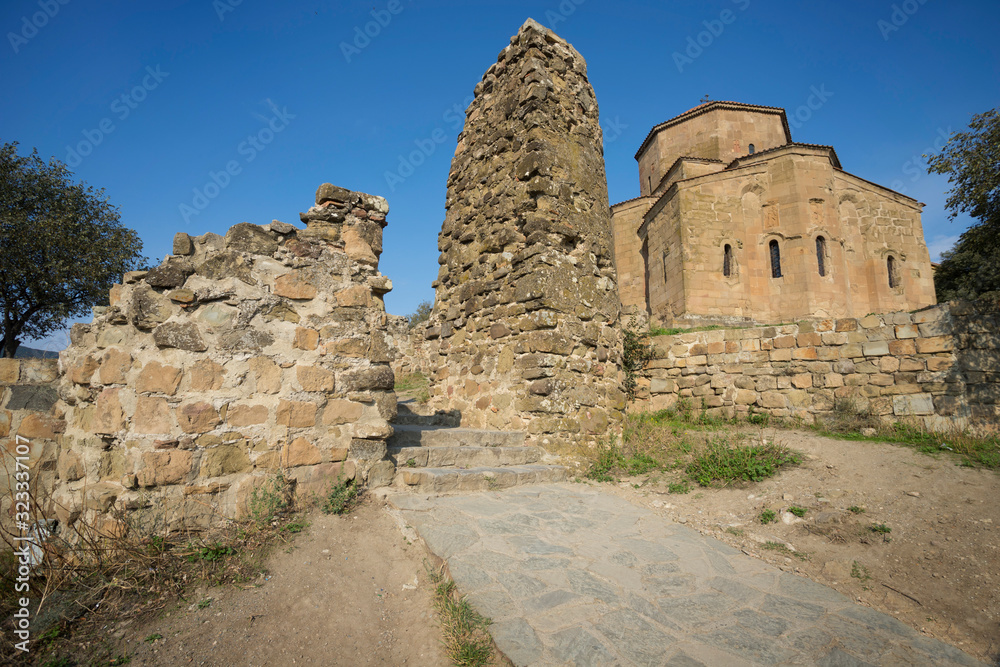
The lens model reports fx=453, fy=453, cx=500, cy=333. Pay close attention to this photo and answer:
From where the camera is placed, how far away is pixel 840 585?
3.21 meters

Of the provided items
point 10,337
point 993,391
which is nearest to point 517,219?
point 993,391

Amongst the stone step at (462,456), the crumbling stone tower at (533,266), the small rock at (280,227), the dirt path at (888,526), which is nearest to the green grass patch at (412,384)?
the crumbling stone tower at (533,266)

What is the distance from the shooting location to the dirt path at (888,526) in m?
2.99

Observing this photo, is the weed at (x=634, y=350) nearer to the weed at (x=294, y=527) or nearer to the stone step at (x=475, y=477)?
the stone step at (x=475, y=477)

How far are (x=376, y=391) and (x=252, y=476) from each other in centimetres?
101

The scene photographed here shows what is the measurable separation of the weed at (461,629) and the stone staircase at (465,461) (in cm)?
131

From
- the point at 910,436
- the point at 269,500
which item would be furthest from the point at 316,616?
the point at 910,436

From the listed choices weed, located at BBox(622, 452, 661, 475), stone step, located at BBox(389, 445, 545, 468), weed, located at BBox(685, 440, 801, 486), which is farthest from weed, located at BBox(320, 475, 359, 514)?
weed, located at BBox(685, 440, 801, 486)

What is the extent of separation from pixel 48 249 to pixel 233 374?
16.4 metres

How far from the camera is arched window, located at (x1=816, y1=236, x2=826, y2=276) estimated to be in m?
17.6

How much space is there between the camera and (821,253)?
1764 centimetres

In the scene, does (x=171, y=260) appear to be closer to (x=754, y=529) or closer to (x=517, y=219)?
(x=517, y=219)

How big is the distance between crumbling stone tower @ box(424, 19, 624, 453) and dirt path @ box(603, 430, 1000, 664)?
1.35 metres
